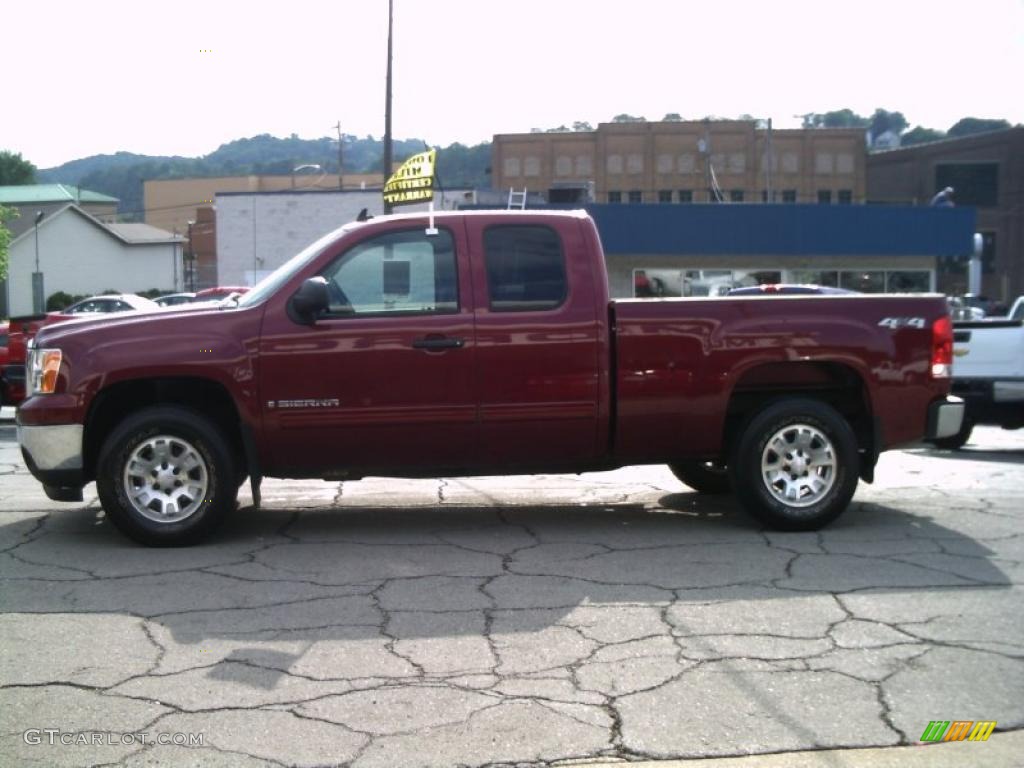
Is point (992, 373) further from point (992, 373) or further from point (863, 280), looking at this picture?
point (863, 280)

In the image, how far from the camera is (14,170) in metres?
105

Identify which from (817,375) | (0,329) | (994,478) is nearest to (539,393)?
(817,375)

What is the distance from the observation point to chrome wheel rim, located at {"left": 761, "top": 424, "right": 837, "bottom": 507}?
25.5 feet

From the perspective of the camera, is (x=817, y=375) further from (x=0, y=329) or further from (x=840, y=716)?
(x=0, y=329)

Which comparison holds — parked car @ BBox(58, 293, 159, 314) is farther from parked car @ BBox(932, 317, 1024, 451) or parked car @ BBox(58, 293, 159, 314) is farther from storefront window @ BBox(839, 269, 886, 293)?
storefront window @ BBox(839, 269, 886, 293)

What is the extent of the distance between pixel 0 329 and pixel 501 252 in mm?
10967

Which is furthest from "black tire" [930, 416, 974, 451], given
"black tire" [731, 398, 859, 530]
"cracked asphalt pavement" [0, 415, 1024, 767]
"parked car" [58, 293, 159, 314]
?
"parked car" [58, 293, 159, 314]

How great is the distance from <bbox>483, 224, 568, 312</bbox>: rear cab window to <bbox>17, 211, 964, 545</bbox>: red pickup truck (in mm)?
14

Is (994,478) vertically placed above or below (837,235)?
below

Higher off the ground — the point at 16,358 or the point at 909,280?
the point at 909,280

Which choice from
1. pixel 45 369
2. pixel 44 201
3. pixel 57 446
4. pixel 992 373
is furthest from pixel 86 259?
pixel 57 446

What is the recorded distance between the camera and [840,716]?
4.71 m

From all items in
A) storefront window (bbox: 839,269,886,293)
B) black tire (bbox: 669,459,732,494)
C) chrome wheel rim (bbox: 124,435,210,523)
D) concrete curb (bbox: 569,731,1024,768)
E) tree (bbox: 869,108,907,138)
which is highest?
tree (bbox: 869,108,907,138)

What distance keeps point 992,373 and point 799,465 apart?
5.76 metres
